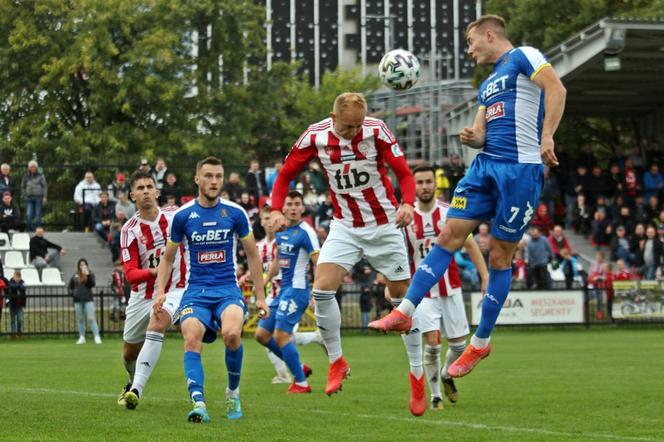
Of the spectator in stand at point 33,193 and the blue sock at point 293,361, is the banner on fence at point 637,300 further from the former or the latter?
the blue sock at point 293,361

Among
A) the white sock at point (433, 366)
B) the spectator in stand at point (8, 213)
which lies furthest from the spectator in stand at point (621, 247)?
the white sock at point (433, 366)

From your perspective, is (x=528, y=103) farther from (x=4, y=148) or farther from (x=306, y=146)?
(x=4, y=148)

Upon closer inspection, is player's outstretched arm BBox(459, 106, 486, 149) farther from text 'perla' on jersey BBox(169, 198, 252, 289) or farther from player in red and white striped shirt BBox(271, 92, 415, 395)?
text 'perla' on jersey BBox(169, 198, 252, 289)

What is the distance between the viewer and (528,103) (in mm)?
10156

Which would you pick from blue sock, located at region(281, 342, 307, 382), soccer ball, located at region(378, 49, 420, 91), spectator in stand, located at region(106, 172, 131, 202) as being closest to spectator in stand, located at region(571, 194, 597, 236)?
spectator in stand, located at region(106, 172, 131, 202)

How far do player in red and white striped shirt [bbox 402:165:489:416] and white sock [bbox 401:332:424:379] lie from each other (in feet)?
2.05

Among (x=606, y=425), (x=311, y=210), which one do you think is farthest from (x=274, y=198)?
(x=311, y=210)

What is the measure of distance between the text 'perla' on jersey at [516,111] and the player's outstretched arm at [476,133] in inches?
2.1

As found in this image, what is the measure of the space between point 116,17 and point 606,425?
44434 mm

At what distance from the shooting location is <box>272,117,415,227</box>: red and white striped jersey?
37.4 ft

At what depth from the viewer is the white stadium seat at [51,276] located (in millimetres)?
31422

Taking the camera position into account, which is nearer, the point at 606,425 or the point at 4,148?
the point at 606,425

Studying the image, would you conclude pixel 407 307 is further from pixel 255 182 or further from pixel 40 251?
pixel 255 182

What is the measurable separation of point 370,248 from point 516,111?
2.15 metres
